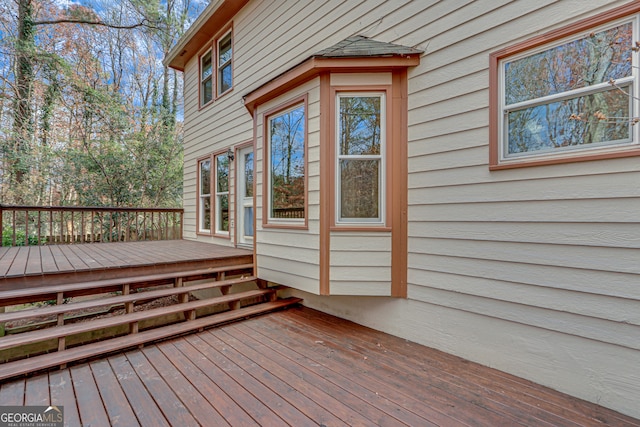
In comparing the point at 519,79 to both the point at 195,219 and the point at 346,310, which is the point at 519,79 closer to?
the point at 346,310

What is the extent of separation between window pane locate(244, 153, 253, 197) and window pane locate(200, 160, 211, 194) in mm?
1569

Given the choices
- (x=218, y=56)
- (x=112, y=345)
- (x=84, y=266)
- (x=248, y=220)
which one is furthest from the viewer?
(x=218, y=56)

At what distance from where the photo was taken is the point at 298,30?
14.8 ft

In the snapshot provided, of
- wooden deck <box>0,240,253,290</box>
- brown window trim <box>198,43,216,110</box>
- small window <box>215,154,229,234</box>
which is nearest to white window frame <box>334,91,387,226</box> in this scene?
wooden deck <box>0,240,253,290</box>

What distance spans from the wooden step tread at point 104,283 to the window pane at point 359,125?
241 centimetres

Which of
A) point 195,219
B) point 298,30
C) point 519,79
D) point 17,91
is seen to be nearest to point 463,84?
point 519,79

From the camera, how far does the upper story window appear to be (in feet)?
6.40

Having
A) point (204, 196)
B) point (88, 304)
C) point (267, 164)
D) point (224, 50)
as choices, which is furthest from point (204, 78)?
point (88, 304)

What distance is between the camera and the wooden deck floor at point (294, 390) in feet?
5.94

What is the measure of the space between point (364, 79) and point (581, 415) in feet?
10.7

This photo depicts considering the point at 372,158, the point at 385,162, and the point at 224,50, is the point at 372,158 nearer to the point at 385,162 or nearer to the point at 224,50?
the point at 385,162

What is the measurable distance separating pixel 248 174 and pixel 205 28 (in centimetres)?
360

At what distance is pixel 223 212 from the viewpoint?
610cm

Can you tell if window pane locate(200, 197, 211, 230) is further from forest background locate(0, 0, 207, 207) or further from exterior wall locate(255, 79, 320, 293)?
forest background locate(0, 0, 207, 207)
